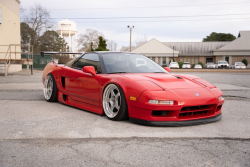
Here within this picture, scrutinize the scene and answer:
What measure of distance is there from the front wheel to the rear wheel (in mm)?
2069

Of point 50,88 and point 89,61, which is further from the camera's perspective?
point 50,88

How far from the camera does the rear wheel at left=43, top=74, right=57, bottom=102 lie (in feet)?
21.7

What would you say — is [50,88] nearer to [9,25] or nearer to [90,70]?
[90,70]

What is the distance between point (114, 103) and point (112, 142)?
1.39m

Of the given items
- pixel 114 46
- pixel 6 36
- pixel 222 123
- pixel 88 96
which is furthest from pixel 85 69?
pixel 114 46

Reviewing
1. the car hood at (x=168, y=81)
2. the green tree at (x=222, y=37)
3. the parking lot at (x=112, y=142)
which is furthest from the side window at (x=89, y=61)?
the green tree at (x=222, y=37)

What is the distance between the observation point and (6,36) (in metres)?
25.1

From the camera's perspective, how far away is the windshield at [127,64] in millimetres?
5402

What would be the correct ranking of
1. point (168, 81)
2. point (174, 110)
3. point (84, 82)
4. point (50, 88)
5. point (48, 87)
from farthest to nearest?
point (48, 87) → point (50, 88) → point (84, 82) → point (168, 81) → point (174, 110)

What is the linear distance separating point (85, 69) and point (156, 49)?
62689 mm

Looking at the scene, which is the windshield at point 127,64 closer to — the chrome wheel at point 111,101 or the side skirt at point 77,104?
the chrome wheel at point 111,101

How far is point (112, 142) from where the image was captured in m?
3.53

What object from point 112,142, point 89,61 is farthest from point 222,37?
point 112,142

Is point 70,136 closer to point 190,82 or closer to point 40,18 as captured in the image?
point 190,82
